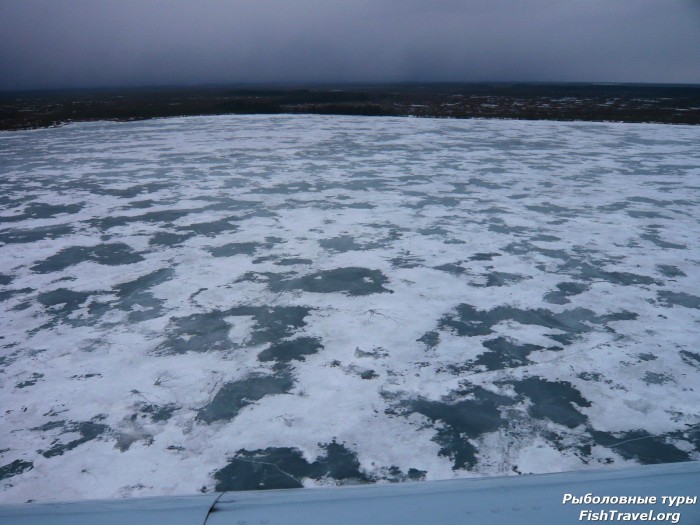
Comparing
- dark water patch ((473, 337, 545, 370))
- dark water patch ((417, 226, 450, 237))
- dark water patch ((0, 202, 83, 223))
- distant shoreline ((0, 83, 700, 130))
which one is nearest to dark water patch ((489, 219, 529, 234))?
dark water patch ((417, 226, 450, 237))

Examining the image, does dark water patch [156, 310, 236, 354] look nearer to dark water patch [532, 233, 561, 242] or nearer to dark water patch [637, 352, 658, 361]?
dark water patch [637, 352, 658, 361]

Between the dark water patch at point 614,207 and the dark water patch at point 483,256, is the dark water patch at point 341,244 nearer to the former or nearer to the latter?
the dark water patch at point 483,256

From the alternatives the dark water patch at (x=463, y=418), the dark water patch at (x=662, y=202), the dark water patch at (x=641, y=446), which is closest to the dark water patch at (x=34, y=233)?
the dark water patch at (x=463, y=418)

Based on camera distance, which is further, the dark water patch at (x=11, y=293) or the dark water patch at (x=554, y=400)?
the dark water patch at (x=11, y=293)

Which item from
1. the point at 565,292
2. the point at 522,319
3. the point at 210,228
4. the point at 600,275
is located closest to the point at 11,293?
the point at 210,228

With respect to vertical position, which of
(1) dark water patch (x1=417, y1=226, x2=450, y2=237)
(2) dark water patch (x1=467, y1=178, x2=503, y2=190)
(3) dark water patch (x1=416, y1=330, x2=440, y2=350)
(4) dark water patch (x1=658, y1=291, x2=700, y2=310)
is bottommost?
(3) dark water patch (x1=416, y1=330, x2=440, y2=350)

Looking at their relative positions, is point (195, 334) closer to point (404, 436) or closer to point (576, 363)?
point (404, 436)
